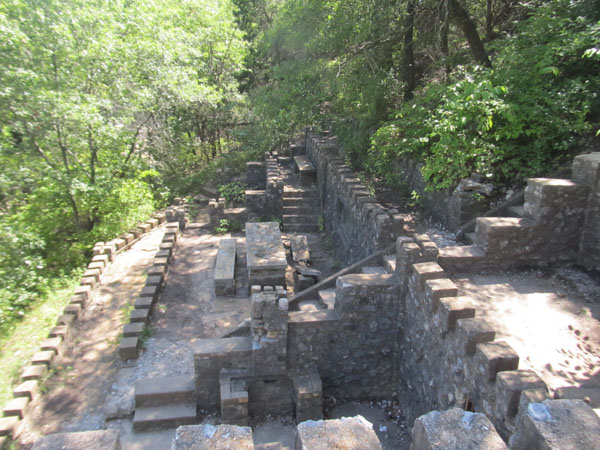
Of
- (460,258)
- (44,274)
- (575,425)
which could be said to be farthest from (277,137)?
(575,425)

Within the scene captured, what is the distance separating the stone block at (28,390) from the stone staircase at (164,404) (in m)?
1.54

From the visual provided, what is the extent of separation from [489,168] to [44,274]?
10.6 metres

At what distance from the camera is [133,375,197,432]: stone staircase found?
18.5 feet

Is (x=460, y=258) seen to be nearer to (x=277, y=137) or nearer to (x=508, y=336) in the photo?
(x=508, y=336)

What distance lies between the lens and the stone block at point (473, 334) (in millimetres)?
4164

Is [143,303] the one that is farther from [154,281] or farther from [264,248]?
[264,248]

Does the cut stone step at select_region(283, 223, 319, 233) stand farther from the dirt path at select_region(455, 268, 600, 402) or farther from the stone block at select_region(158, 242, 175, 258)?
the dirt path at select_region(455, 268, 600, 402)

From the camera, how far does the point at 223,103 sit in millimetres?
17734

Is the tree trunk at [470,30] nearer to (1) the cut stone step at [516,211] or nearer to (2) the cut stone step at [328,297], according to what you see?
(1) the cut stone step at [516,211]

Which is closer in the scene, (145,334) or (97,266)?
(145,334)

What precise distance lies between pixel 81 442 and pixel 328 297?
16.5 ft

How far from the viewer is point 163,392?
5.84 meters

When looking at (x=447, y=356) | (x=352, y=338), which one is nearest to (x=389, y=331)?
(x=352, y=338)

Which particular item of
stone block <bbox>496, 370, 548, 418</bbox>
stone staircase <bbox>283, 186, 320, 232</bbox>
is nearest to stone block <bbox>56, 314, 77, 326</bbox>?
stone staircase <bbox>283, 186, 320, 232</bbox>
